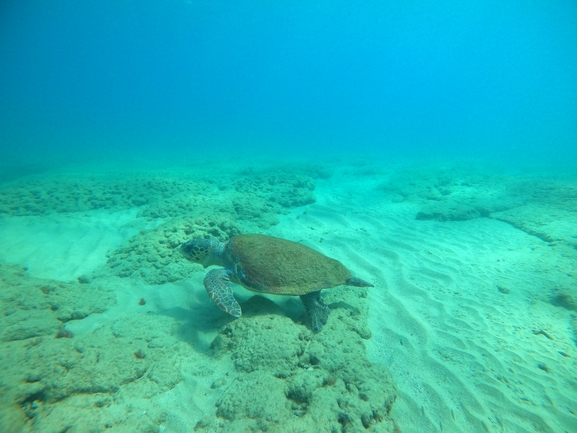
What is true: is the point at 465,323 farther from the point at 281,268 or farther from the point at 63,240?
Answer: the point at 63,240

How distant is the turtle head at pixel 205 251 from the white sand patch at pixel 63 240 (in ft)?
8.14

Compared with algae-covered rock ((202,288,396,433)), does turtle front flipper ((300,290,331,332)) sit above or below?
above

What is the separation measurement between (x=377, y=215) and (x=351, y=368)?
636cm

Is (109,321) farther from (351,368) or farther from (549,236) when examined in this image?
(549,236)

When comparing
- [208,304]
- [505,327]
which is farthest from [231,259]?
[505,327]

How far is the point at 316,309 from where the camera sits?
3.62 m

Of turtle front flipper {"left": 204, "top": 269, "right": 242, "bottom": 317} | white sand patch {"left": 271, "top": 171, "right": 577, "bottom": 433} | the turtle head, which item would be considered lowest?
white sand patch {"left": 271, "top": 171, "right": 577, "bottom": 433}

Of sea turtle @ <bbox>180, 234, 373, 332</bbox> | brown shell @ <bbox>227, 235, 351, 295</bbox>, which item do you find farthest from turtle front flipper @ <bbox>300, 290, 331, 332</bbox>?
brown shell @ <bbox>227, 235, 351, 295</bbox>

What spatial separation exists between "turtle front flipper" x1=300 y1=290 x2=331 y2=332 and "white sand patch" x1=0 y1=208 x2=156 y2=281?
4.73 metres

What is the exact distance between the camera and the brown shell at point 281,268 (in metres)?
3.42

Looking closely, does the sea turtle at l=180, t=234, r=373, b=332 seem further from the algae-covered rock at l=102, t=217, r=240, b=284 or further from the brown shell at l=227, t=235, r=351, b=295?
the algae-covered rock at l=102, t=217, r=240, b=284

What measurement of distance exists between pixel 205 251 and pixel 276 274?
1592mm

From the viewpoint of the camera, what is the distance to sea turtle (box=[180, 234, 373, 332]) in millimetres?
3402

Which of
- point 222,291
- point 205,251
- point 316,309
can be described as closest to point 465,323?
point 316,309
